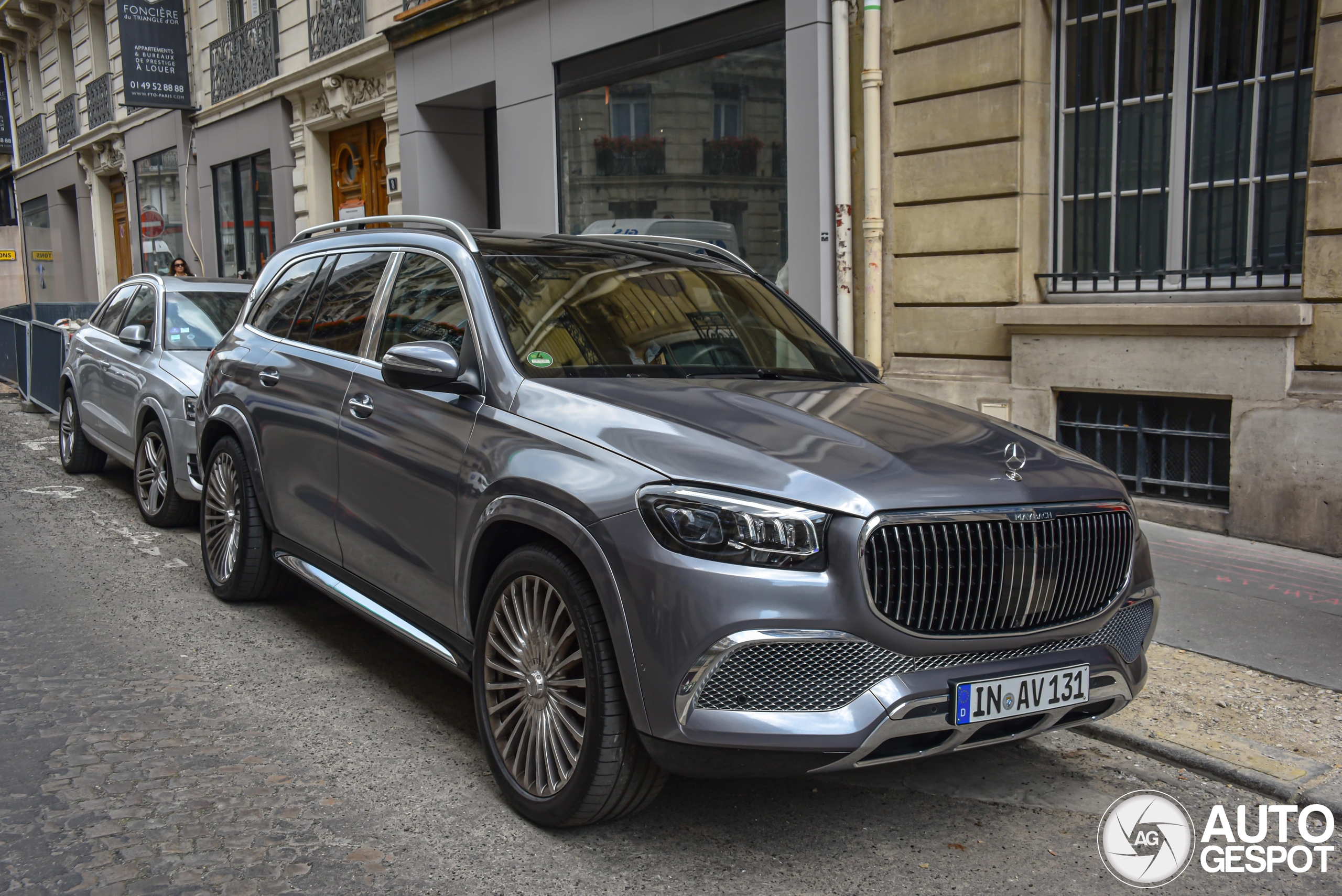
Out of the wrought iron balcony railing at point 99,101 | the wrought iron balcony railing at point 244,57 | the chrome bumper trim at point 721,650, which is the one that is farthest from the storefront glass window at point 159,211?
the chrome bumper trim at point 721,650

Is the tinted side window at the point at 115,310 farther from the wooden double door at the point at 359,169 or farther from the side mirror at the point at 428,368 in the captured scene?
the wooden double door at the point at 359,169

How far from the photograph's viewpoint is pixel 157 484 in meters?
7.86

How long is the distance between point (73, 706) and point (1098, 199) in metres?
6.98

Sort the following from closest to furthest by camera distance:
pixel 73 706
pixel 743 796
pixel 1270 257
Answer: pixel 743 796 < pixel 73 706 < pixel 1270 257

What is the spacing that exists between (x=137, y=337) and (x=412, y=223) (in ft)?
14.2

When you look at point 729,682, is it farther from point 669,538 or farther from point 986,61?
point 986,61

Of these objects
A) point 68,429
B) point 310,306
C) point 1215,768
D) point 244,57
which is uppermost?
point 244,57

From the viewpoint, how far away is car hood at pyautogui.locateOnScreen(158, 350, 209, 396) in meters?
7.61

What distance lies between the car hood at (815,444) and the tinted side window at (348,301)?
138cm

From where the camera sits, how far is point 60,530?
25.8 feet

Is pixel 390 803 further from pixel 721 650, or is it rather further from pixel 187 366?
pixel 187 366

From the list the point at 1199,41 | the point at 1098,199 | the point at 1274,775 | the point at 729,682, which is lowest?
the point at 1274,775

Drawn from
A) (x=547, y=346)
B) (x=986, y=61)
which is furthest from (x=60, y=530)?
(x=986, y=61)

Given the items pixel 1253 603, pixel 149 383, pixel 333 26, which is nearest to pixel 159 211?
pixel 333 26
